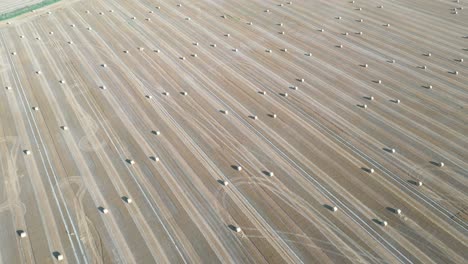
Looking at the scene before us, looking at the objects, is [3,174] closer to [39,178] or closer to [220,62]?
[39,178]

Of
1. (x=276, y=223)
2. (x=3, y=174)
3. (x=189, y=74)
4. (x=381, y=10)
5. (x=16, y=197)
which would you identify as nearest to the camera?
(x=276, y=223)

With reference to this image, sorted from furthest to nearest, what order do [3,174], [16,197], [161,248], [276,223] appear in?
1. [3,174]
2. [16,197]
3. [276,223]
4. [161,248]

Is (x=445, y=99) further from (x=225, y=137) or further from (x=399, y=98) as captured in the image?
(x=225, y=137)

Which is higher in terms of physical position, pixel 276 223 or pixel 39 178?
pixel 39 178

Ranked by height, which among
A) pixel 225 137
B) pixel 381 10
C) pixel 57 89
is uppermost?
pixel 381 10

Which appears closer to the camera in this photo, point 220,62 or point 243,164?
point 243,164

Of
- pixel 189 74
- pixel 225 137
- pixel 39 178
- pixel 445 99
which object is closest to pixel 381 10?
pixel 445 99
